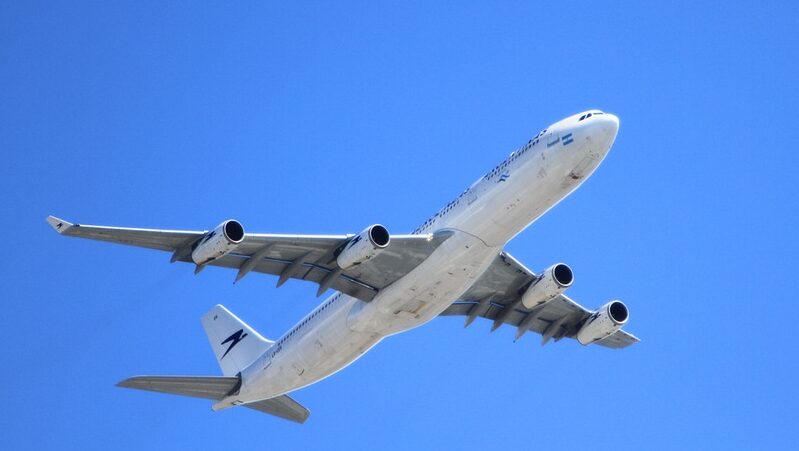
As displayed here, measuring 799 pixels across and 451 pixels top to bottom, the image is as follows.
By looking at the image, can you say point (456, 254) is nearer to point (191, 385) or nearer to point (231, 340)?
point (191, 385)

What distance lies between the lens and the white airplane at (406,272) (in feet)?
140

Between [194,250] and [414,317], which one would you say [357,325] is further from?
[194,250]

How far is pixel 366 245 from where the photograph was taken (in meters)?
43.8

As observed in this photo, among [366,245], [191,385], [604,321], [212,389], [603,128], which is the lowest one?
[191,385]

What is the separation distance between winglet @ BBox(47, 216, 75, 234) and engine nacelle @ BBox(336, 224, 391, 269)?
31.1 ft

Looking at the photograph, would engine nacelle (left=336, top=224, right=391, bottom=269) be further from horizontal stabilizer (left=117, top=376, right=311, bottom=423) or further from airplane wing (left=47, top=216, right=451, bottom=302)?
horizontal stabilizer (left=117, top=376, right=311, bottom=423)

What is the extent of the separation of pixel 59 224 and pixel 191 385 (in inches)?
495

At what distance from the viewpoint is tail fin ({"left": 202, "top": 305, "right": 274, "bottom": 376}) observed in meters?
54.9

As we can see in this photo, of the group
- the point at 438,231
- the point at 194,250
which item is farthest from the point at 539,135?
the point at 194,250

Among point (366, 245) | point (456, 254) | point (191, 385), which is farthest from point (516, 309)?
point (191, 385)

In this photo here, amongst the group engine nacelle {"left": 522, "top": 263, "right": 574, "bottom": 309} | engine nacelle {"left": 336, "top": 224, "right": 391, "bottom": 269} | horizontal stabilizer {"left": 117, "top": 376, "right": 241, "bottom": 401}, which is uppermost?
engine nacelle {"left": 522, "top": 263, "right": 574, "bottom": 309}

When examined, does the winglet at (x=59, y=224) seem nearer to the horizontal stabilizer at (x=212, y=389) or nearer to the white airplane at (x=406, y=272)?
the white airplane at (x=406, y=272)

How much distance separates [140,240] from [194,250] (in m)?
1.83

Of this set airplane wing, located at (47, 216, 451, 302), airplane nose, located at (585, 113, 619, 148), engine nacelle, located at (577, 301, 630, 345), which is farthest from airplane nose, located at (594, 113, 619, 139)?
engine nacelle, located at (577, 301, 630, 345)
